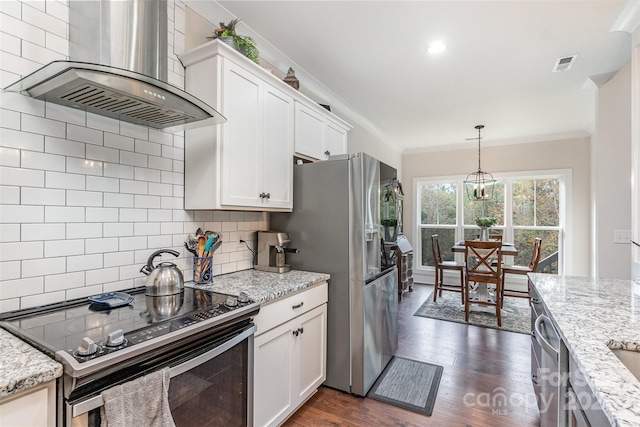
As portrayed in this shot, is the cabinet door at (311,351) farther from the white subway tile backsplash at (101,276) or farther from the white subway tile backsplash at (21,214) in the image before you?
the white subway tile backsplash at (21,214)

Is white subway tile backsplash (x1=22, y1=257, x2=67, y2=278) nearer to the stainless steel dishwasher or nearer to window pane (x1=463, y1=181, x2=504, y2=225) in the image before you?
the stainless steel dishwasher

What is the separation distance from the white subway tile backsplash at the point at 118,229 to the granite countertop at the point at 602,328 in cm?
195

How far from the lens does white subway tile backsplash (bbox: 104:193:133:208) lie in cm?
152

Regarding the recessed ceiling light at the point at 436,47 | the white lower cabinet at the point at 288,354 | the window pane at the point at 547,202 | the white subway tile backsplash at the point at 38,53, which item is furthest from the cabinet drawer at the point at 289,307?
the window pane at the point at 547,202

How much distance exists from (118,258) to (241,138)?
960 millimetres

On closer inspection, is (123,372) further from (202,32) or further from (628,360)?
(202,32)

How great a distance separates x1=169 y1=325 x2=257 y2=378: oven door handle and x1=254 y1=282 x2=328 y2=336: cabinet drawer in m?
0.13

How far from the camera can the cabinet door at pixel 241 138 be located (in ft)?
5.83

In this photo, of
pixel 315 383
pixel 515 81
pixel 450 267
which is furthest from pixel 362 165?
pixel 450 267

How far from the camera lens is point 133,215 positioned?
1.63m

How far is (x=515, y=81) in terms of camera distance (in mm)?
3121

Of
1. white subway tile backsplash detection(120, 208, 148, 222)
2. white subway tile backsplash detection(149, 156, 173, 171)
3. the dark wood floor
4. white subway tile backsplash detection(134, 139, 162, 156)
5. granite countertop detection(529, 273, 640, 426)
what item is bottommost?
the dark wood floor

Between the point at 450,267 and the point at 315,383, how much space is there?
10.6 ft

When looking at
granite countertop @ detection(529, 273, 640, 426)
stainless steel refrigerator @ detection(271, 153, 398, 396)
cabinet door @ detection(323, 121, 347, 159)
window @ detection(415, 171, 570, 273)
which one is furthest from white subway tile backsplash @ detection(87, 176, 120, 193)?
window @ detection(415, 171, 570, 273)
